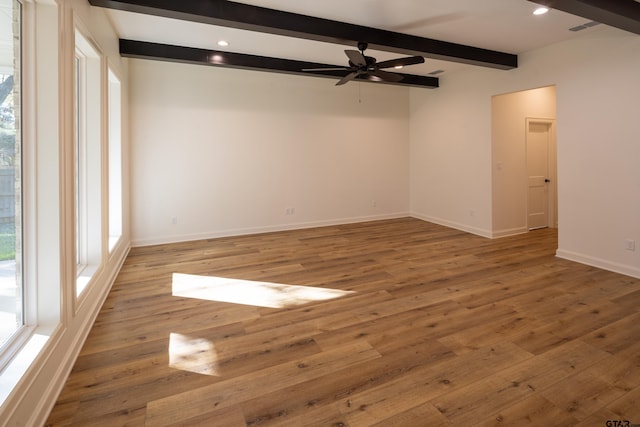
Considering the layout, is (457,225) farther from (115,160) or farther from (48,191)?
(48,191)

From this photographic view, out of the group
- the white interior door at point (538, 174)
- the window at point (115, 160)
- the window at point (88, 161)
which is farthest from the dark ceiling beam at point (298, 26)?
the white interior door at point (538, 174)

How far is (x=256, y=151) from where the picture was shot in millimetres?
5930

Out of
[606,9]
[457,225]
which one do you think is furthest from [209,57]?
[457,225]

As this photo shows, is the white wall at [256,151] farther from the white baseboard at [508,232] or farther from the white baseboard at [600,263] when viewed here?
the white baseboard at [600,263]

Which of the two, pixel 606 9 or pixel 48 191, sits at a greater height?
pixel 606 9

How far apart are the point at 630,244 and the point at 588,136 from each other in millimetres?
1359

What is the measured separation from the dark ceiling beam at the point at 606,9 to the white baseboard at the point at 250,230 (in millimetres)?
4649

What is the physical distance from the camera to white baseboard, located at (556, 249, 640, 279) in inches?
151

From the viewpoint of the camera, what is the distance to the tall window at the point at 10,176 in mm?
1783

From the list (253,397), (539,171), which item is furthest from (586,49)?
(253,397)

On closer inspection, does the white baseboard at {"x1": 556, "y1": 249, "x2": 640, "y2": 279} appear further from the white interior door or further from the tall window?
the tall window

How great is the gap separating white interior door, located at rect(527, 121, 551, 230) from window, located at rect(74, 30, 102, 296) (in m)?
6.41

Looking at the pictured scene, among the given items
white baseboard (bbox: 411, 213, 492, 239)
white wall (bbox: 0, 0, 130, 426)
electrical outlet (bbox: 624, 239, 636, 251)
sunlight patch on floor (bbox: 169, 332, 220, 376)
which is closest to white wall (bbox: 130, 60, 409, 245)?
white baseboard (bbox: 411, 213, 492, 239)

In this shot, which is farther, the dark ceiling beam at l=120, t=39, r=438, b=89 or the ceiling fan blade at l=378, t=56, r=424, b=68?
the dark ceiling beam at l=120, t=39, r=438, b=89
